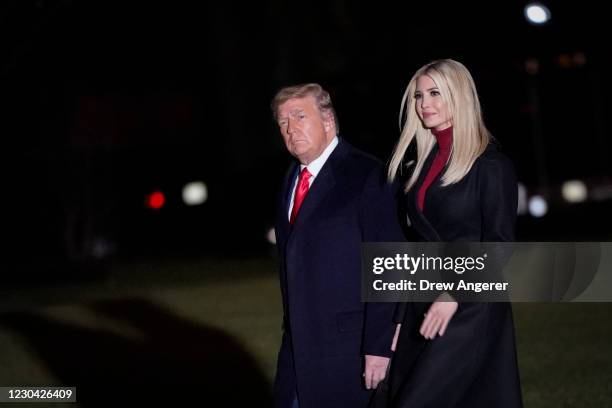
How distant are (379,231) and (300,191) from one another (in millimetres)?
512

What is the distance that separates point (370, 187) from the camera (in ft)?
15.8

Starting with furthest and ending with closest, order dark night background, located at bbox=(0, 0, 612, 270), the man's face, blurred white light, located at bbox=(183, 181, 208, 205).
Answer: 1. dark night background, located at bbox=(0, 0, 612, 270)
2. blurred white light, located at bbox=(183, 181, 208, 205)
3. the man's face

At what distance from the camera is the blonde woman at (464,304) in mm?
4230

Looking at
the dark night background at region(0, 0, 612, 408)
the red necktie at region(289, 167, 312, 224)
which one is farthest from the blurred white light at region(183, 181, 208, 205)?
the red necktie at region(289, 167, 312, 224)

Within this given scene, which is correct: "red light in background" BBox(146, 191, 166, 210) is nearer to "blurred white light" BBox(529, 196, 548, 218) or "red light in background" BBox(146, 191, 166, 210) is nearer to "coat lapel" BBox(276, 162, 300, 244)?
"blurred white light" BBox(529, 196, 548, 218)

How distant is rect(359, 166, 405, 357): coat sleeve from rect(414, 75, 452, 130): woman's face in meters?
0.45

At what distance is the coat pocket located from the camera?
15.9 feet

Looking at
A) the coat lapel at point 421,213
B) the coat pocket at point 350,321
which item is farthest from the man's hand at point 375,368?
the coat lapel at point 421,213

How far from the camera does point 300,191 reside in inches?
200

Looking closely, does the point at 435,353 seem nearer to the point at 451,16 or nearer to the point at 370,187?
the point at 370,187

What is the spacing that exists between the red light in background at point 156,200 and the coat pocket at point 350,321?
59.7 ft

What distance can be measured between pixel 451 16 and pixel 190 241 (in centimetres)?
952

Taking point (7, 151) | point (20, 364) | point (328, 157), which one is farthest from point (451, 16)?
point (328, 157)

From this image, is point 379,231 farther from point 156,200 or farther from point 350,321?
point 156,200
